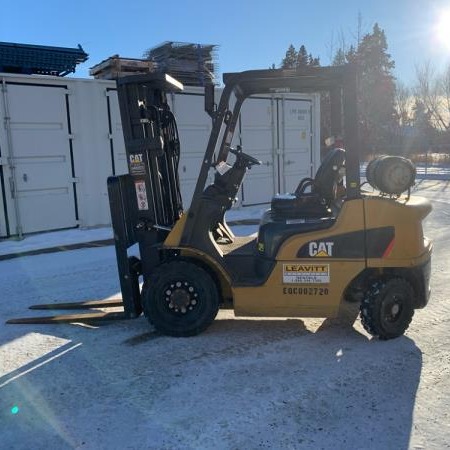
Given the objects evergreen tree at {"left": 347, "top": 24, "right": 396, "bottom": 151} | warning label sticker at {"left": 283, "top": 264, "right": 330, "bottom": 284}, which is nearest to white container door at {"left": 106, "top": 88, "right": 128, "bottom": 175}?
warning label sticker at {"left": 283, "top": 264, "right": 330, "bottom": 284}

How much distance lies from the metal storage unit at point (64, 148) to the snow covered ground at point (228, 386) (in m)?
4.73

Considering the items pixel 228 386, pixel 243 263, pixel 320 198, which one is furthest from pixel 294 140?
pixel 228 386

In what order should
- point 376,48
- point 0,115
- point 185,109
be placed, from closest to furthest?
1. point 0,115
2. point 185,109
3. point 376,48

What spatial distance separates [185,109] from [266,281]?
24.9 ft

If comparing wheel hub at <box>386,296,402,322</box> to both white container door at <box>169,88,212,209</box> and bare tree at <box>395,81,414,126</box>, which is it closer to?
white container door at <box>169,88,212,209</box>

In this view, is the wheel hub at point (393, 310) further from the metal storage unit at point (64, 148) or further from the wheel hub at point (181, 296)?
the metal storage unit at point (64, 148)

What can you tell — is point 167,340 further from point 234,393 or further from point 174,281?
point 234,393

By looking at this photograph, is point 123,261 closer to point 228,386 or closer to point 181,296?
point 181,296

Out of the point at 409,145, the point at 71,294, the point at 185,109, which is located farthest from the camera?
the point at 409,145

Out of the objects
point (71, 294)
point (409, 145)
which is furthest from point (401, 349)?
point (409, 145)

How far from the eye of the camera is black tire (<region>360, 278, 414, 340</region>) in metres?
4.17

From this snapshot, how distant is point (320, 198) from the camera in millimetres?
4516

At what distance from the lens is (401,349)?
4070mm

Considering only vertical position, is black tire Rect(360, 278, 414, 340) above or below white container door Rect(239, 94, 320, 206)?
below
